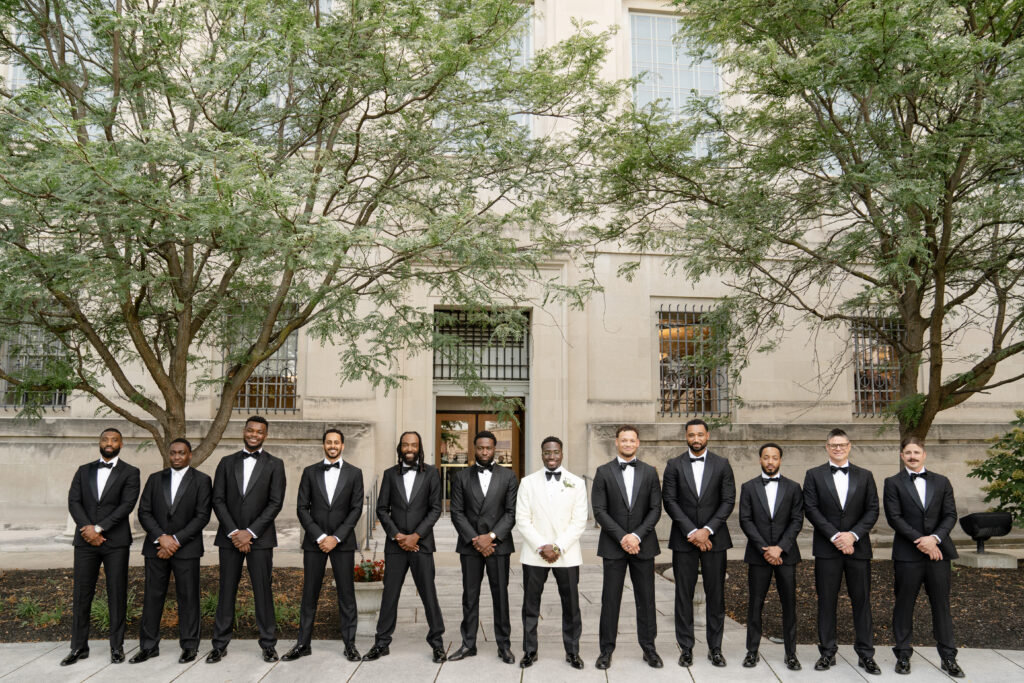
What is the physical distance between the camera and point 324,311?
8.55 meters

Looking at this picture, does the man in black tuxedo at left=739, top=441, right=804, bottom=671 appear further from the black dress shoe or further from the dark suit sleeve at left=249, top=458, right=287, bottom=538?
the dark suit sleeve at left=249, top=458, right=287, bottom=538

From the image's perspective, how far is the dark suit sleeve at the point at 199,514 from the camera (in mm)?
6973

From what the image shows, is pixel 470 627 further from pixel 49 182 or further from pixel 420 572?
pixel 49 182

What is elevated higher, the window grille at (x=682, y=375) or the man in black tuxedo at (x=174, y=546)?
the window grille at (x=682, y=375)

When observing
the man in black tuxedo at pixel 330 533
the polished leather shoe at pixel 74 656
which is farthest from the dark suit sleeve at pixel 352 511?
the polished leather shoe at pixel 74 656

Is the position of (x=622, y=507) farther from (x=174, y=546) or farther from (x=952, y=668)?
(x=174, y=546)

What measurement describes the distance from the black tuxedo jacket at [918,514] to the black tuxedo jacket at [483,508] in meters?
3.45

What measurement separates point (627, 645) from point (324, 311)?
492 cm

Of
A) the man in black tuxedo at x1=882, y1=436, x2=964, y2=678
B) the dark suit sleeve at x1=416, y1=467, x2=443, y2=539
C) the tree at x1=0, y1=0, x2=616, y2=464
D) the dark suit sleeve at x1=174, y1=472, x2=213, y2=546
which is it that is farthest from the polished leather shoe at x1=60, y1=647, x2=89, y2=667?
the man in black tuxedo at x1=882, y1=436, x2=964, y2=678

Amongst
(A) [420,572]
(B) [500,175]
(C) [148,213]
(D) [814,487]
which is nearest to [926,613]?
(D) [814,487]

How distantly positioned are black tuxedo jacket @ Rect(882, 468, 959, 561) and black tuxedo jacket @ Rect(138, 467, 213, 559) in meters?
6.39

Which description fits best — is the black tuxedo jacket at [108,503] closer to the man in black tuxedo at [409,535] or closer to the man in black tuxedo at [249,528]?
the man in black tuxedo at [249,528]

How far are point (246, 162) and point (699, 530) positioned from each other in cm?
514

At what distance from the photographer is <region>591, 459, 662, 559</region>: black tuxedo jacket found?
22.6ft
